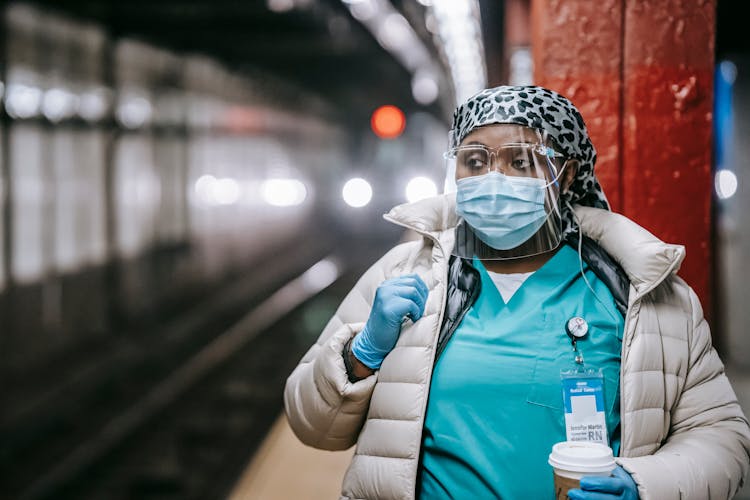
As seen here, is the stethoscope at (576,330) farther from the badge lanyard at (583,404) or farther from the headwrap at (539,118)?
the headwrap at (539,118)

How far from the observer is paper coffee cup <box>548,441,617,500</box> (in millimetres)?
1450

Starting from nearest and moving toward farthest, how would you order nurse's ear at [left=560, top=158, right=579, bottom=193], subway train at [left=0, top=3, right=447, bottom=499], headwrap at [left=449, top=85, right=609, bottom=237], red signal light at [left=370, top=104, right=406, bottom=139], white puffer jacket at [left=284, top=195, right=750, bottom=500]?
1. white puffer jacket at [left=284, top=195, right=750, bottom=500]
2. headwrap at [left=449, top=85, right=609, bottom=237]
3. nurse's ear at [left=560, top=158, right=579, bottom=193]
4. subway train at [left=0, top=3, right=447, bottom=499]
5. red signal light at [left=370, top=104, right=406, bottom=139]

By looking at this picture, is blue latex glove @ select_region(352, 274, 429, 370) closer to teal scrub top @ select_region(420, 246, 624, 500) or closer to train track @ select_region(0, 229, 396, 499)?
teal scrub top @ select_region(420, 246, 624, 500)

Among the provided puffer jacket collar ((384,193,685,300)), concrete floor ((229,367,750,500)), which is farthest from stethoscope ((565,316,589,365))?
concrete floor ((229,367,750,500))

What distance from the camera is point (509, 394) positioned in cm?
163

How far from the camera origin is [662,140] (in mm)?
2398

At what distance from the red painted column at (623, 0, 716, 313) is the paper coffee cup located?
1.09 metres

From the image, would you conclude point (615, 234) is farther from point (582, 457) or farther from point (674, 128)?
point (674, 128)

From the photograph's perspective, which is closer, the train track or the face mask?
the face mask

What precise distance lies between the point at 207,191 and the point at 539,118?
1332cm

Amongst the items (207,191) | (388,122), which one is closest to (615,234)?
(388,122)

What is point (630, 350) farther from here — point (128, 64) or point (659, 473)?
point (128, 64)

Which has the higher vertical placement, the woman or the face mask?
the face mask

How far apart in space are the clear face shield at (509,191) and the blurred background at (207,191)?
1.05 ft
